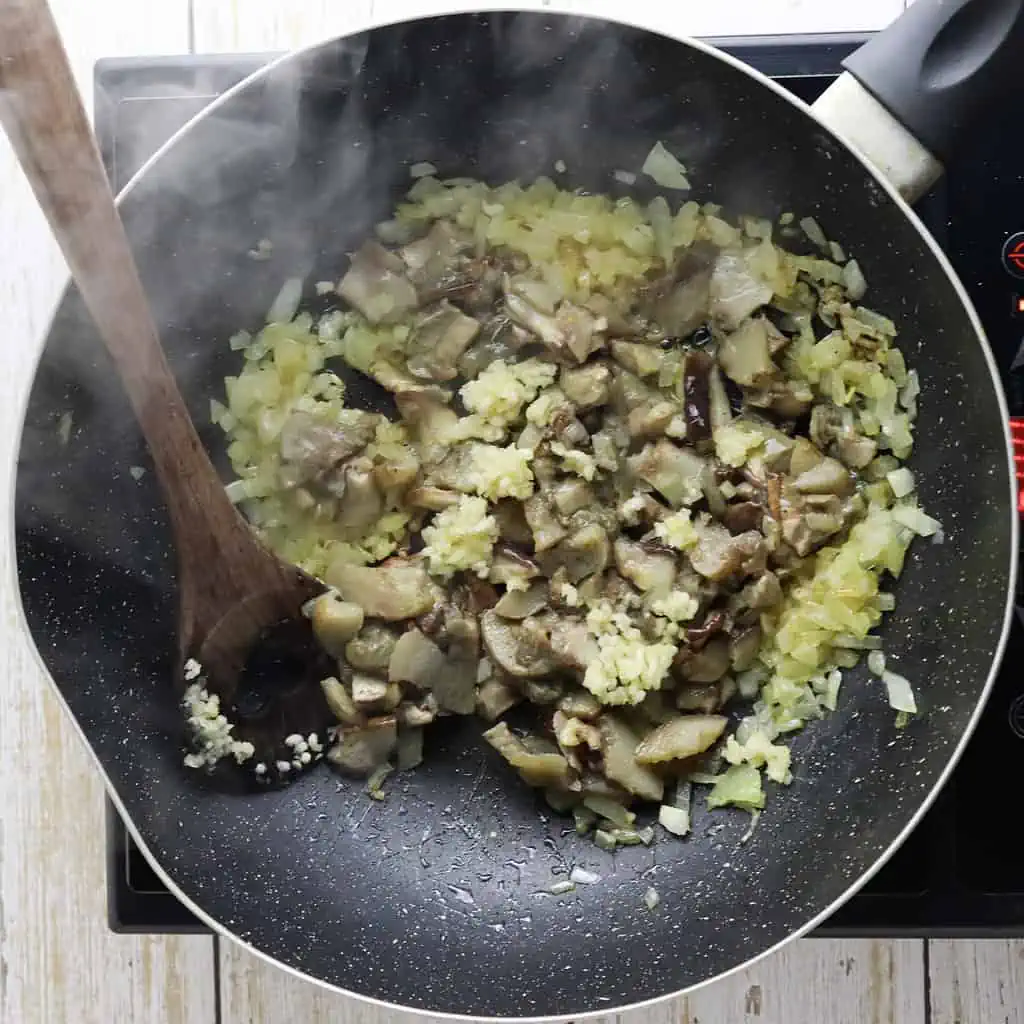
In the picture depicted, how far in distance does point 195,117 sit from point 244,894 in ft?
3.26

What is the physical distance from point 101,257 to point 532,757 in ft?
2.73

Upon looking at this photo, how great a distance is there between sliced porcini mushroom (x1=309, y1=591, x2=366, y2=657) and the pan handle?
36.1 inches

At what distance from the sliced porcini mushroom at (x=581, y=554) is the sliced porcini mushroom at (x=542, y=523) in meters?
0.01

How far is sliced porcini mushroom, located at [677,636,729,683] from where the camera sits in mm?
1510

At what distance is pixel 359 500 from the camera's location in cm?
157

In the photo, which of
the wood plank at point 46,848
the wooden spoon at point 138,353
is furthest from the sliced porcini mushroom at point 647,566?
the wood plank at point 46,848

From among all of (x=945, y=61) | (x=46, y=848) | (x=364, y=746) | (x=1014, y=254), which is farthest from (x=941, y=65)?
(x=46, y=848)

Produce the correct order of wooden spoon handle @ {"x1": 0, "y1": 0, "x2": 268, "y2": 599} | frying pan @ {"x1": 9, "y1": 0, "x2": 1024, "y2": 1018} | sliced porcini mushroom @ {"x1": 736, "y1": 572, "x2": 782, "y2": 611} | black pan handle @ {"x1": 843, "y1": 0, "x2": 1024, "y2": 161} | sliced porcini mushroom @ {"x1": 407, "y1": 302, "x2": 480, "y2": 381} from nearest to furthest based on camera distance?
1. wooden spoon handle @ {"x1": 0, "y1": 0, "x2": 268, "y2": 599}
2. black pan handle @ {"x1": 843, "y1": 0, "x2": 1024, "y2": 161}
3. frying pan @ {"x1": 9, "y1": 0, "x2": 1024, "y2": 1018}
4. sliced porcini mushroom @ {"x1": 736, "y1": 572, "x2": 782, "y2": 611}
5. sliced porcini mushroom @ {"x1": 407, "y1": 302, "x2": 480, "y2": 381}

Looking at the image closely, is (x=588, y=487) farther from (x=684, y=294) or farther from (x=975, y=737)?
(x=975, y=737)

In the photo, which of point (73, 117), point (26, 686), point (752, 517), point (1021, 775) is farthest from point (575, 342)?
point (26, 686)

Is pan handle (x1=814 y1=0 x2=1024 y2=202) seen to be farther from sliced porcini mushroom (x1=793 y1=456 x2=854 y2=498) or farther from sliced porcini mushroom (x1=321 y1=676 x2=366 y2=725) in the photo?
sliced porcini mushroom (x1=321 y1=676 x2=366 y2=725)

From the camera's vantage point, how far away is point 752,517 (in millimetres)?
1509

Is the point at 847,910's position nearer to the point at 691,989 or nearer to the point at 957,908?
the point at 957,908

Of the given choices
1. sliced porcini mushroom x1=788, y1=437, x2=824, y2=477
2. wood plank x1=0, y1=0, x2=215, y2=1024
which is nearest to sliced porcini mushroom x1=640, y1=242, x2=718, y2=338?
sliced porcini mushroom x1=788, y1=437, x2=824, y2=477
